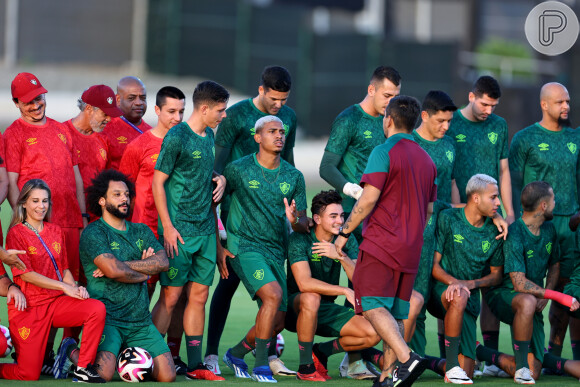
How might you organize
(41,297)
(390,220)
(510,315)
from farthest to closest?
(510,315) < (41,297) < (390,220)

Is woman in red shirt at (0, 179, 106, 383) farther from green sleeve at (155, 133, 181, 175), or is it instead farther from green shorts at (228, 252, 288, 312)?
green shorts at (228, 252, 288, 312)

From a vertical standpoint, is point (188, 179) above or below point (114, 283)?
above

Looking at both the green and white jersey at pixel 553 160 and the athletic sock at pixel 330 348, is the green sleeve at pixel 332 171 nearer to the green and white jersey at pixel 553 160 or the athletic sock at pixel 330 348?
the athletic sock at pixel 330 348

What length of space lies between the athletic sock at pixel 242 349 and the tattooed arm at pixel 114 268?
1074 mm

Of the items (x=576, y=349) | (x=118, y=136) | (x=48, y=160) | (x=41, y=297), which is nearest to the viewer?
(x=41, y=297)

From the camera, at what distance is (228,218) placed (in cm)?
770

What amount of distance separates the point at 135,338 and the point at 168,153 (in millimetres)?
1399

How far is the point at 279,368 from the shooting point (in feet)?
24.6

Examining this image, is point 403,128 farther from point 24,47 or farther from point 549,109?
point 24,47

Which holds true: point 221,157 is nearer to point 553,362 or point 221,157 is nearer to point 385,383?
point 385,383

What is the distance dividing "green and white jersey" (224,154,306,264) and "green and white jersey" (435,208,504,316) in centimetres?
121

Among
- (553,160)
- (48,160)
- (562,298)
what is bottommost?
(562,298)

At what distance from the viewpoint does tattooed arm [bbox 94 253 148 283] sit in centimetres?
693

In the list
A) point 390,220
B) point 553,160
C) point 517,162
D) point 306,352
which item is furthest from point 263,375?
point 553,160
